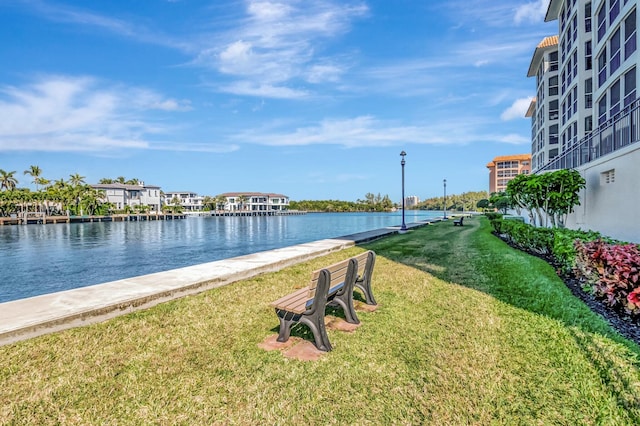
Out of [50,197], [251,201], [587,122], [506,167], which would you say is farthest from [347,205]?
[587,122]

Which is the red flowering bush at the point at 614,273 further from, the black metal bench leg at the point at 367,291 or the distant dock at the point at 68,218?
the distant dock at the point at 68,218

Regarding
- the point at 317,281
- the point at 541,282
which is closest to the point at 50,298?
the point at 317,281

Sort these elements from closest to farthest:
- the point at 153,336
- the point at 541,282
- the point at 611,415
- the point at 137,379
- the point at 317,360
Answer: the point at 611,415, the point at 137,379, the point at 317,360, the point at 153,336, the point at 541,282

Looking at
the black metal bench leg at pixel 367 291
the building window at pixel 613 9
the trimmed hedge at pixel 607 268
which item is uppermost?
the building window at pixel 613 9

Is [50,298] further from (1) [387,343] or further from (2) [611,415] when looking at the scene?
(2) [611,415]

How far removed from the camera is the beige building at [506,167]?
108812 millimetres

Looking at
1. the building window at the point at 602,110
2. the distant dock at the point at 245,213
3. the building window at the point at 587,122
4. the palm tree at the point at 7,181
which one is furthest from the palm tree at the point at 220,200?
the building window at the point at 602,110

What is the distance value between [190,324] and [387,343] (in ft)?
9.46

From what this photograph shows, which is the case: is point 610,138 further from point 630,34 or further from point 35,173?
point 35,173

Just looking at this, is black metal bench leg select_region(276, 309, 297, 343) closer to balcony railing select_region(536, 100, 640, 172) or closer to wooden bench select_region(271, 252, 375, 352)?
wooden bench select_region(271, 252, 375, 352)

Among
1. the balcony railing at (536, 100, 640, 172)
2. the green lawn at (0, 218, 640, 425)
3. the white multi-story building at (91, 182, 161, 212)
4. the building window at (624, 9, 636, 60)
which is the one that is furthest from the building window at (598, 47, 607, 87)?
the white multi-story building at (91, 182, 161, 212)

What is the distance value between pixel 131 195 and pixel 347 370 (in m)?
115

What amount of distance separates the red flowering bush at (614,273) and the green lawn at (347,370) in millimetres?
439

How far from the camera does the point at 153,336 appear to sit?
475 centimetres
